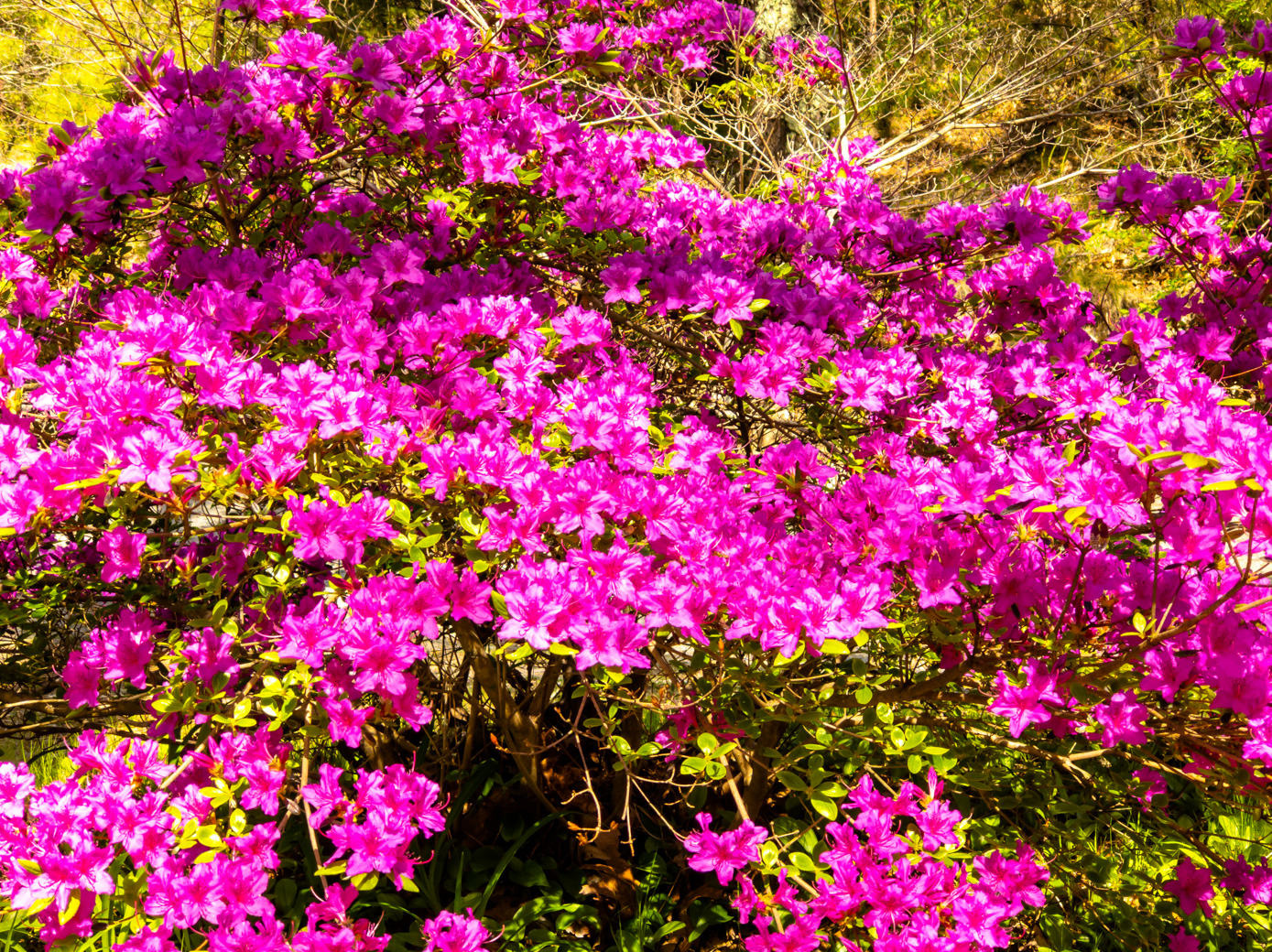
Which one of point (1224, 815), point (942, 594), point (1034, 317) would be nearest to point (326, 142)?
point (942, 594)

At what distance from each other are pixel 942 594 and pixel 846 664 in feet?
3.64

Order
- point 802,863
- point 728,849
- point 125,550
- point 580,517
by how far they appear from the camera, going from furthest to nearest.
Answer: point 728,849 < point 802,863 < point 125,550 < point 580,517

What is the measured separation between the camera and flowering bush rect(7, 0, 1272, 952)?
4.85 ft

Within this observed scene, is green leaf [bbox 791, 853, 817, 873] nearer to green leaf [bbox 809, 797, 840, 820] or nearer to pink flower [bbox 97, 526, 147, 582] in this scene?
green leaf [bbox 809, 797, 840, 820]

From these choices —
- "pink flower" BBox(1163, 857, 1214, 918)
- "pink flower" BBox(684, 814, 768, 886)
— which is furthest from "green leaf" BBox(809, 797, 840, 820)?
"pink flower" BBox(1163, 857, 1214, 918)

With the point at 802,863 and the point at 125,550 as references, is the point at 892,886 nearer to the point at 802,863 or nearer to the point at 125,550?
the point at 802,863

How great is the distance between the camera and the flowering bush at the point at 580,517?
1.48 metres

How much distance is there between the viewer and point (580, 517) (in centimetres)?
152

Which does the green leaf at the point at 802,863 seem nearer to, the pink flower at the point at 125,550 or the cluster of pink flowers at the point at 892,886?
the cluster of pink flowers at the point at 892,886

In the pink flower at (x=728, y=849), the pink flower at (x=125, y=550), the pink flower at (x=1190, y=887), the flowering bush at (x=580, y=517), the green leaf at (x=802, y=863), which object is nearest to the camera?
the flowering bush at (x=580, y=517)

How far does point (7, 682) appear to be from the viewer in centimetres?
250

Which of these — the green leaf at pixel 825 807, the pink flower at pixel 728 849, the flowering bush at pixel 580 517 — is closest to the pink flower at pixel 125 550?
the flowering bush at pixel 580 517

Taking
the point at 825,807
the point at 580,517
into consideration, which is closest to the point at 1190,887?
the point at 825,807

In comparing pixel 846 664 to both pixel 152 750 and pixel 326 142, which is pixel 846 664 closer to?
pixel 152 750
